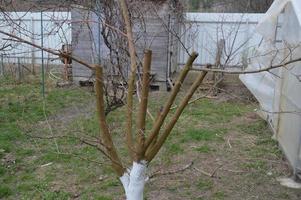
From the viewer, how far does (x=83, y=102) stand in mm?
7715

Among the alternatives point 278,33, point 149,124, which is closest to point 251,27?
point 278,33

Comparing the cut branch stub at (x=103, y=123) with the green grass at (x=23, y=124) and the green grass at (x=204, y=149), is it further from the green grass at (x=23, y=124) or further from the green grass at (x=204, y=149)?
the green grass at (x=204, y=149)

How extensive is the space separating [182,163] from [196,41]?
7.04 meters

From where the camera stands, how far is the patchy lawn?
3.91 m

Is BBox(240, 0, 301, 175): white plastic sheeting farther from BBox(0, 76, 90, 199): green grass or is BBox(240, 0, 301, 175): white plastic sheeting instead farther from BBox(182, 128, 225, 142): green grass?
BBox(0, 76, 90, 199): green grass

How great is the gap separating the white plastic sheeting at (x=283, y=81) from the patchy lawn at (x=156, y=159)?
28 cm

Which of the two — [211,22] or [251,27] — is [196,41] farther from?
[251,27]

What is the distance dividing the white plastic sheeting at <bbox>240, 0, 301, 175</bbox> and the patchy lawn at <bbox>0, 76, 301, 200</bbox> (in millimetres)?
275

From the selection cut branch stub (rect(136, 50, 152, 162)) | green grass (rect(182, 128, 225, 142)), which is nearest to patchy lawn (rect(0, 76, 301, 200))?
green grass (rect(182, 128, 225, 142))

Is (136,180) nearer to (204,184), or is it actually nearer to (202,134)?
(204,184)

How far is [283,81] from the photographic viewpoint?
17.1 ft

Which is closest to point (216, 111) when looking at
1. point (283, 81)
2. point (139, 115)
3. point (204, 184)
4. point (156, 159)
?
point (283, 81)

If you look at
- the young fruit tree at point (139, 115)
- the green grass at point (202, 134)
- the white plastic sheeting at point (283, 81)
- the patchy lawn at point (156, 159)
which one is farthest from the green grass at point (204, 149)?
the young fruit tree at point (139, 115)

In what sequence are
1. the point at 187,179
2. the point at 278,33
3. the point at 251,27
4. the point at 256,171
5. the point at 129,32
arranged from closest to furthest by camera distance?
the point at 129,32 → the point at 187,179 → the point at 256,171 → the point at 278,33 → the point at 251,27
